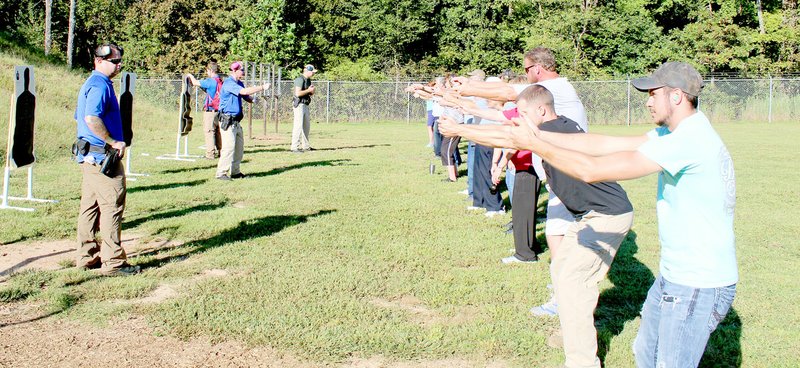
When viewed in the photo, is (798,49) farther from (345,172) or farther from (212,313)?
(212,313)

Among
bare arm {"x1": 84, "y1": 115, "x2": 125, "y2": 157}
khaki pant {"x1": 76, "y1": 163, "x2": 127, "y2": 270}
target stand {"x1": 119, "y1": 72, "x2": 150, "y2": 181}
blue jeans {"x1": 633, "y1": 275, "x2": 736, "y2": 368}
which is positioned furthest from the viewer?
target stand {"x1": 119, "y1": 72, "x2": 150, "y2": 181}

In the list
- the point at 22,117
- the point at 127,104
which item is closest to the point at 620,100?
the point at 127,104

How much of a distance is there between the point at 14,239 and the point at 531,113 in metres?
6.27

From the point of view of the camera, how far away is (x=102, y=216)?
6.71 metres

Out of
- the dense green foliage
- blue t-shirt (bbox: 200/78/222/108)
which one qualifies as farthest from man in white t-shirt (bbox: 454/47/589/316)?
the dense green foliage

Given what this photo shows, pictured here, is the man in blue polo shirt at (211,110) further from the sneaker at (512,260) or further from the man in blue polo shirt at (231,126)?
the sneaker at (512,260)

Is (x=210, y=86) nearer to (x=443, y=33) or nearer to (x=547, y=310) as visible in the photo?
(x=547, y=310)

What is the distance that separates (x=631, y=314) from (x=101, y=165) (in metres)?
4.97

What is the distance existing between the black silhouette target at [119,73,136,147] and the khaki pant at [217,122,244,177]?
221 cm

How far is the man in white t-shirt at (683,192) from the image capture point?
313 centimetres

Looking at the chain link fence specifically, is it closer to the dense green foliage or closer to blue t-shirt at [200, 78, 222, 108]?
the dense green foliage

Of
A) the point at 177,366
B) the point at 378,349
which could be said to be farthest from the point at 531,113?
the point at 177,366

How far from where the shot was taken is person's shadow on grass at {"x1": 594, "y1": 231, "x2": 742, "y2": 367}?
16.3 feet

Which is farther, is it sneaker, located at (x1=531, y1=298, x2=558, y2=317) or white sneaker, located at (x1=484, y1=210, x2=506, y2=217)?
white sneaker, located at (x1=484, y1=210, x2=506, y2=217)
